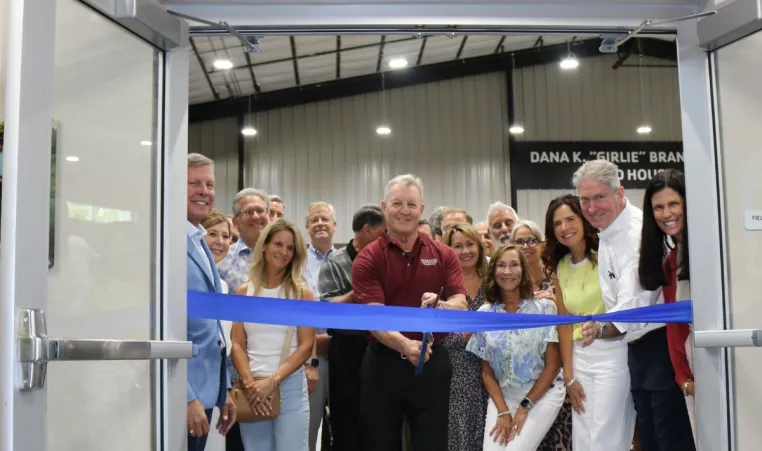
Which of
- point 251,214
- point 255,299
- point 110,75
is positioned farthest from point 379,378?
point 110,75

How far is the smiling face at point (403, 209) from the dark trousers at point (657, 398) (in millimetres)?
1192

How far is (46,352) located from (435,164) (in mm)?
13442

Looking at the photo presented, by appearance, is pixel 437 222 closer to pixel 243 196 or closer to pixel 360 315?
pixel 243 196

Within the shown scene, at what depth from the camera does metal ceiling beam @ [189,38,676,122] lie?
Result: 1464 centimetres

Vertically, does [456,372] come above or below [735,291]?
below

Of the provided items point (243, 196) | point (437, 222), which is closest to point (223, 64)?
point (437, 222)

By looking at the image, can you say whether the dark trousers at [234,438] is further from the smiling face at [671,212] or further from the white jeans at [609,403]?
the smiling face at [671,212]

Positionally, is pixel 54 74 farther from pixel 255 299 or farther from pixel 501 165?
pixel 501 165

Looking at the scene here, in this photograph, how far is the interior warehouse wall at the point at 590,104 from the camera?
48.7 feet

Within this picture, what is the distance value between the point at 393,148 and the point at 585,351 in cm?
1121

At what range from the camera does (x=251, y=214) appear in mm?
5062

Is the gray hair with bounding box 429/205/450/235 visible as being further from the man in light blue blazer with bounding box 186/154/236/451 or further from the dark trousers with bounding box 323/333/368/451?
the man in light blue blazer with bounding box 186/154/236/451

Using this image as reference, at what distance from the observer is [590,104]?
15.0 metres

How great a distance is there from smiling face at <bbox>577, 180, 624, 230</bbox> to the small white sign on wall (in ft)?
4.68
